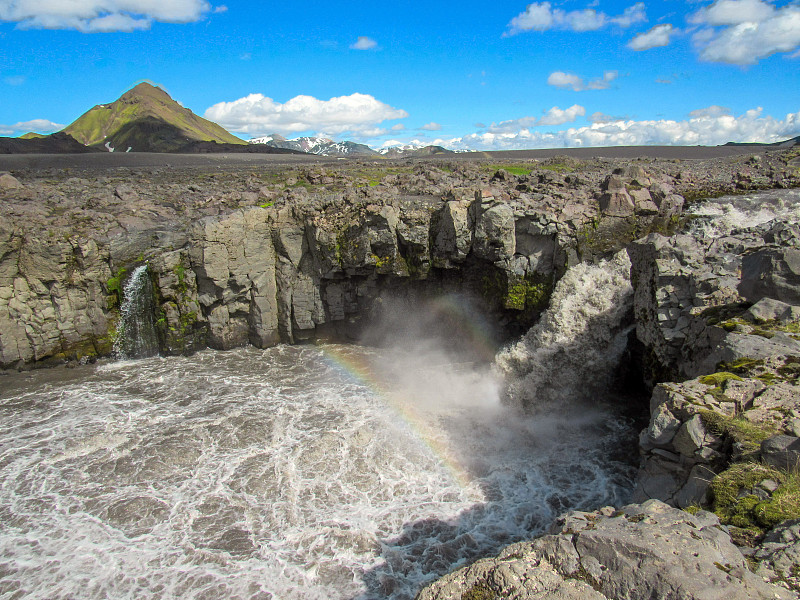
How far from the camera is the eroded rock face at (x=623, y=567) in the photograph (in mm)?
6039

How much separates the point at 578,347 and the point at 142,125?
177 metres

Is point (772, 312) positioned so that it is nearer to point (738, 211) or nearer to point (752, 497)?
point (752, 497)

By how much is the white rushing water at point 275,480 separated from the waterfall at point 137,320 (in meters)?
2.93

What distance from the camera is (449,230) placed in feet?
82.3

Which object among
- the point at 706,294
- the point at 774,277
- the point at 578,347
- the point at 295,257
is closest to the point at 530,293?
the point at 578,347

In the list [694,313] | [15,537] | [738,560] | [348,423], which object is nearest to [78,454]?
[15,537]

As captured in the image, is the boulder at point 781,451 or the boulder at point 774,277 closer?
the boulder at point 781,451

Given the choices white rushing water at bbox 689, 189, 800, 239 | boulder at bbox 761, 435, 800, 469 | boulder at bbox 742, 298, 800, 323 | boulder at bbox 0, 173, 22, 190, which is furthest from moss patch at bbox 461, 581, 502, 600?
boulder at bbox 0, 173, 22, 190

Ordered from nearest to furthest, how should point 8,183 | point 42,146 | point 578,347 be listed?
point 578,347 < point 8,183 < point 42,146

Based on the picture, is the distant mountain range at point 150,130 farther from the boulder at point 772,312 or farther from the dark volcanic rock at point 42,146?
the boulder at point 772,312

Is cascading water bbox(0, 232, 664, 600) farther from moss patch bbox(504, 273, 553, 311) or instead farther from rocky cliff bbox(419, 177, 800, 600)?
rocky cliff bbox(419, 177, 800, 600)

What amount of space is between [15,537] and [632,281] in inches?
933

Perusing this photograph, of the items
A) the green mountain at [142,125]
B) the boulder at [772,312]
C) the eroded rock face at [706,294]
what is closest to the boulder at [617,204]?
the eroded rock face at [706,294]

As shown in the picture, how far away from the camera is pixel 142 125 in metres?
157
